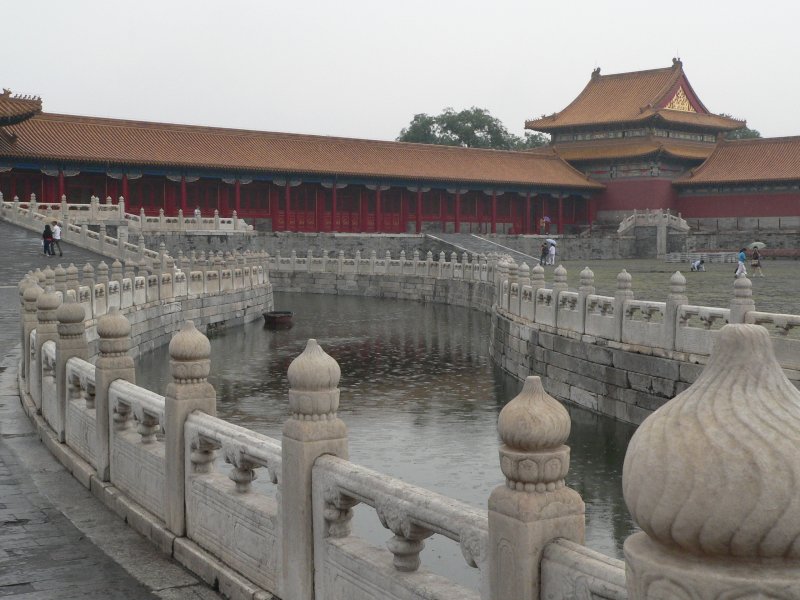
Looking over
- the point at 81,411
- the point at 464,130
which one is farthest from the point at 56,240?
the point at 464,130

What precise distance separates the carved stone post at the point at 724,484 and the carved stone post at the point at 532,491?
3.00ft

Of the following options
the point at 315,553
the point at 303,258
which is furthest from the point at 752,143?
the point at 315,553

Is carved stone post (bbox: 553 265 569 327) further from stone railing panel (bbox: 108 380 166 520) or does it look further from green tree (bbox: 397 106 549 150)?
green tree (bbox: 397 106 549 150)

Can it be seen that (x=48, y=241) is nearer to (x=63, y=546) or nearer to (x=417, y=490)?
(x=63, y=546)

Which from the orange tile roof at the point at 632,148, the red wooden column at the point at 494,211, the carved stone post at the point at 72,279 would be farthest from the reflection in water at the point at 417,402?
the orange tile roof at the point at 632,148

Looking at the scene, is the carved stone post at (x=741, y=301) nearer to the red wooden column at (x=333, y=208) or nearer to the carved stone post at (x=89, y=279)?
the carved stone post at (x=89, y=279)

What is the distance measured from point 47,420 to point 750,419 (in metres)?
9.19

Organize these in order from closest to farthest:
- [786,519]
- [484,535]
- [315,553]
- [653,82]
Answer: [786,519], [484,535], [315,553], [653,82]

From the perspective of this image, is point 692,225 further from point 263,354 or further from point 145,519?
point 145,519

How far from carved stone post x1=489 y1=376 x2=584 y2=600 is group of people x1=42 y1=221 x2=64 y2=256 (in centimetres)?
2939

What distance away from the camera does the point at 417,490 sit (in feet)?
14.3

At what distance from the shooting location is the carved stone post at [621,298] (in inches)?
589

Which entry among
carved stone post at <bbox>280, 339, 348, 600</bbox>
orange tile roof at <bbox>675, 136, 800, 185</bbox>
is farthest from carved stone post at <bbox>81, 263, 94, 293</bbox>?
orange tile roof at <bbox>675, 136, 800, 185</bbox>

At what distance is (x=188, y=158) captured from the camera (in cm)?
4372
